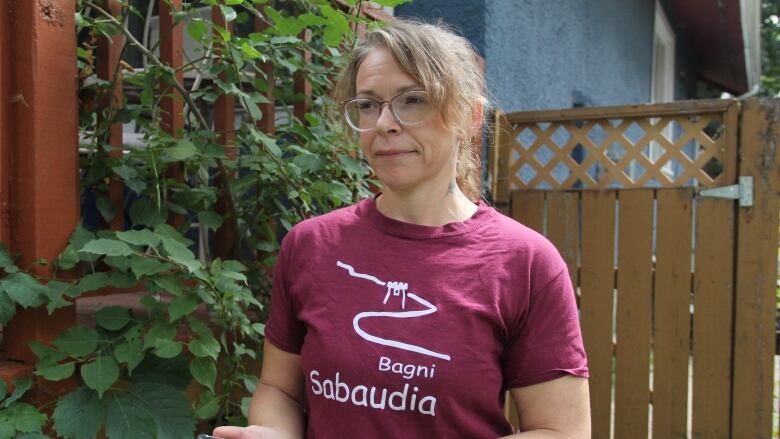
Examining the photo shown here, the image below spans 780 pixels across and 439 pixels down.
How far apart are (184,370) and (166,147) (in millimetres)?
592

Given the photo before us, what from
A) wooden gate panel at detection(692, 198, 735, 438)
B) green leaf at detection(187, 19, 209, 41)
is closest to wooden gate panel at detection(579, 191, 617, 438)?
wooden gate panel at detection(692, 198, 735, 438)

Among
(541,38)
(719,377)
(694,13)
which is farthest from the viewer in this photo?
(694,13)

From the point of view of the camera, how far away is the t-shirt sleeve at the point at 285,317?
1.44 m

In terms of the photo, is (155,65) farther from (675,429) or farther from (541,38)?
(541,38)

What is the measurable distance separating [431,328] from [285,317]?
0.34 m

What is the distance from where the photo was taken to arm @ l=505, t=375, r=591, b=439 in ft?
4.09

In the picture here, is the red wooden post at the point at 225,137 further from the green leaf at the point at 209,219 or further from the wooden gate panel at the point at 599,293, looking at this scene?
the wooden gate panel at the point at 599,293

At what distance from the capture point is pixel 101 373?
4.94ft

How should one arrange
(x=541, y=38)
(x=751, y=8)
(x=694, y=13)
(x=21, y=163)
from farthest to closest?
(x=694, y=13)
(x=751, y=8)
(x=541, y=38)
(x=21, y=163)

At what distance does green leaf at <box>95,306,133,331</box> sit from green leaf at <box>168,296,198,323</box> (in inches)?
5.4

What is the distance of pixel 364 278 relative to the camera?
4.40 ft

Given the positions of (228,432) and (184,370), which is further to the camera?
(184,370)

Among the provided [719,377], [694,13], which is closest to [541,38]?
[719,377]

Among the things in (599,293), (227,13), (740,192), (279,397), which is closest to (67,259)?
(279,397)
